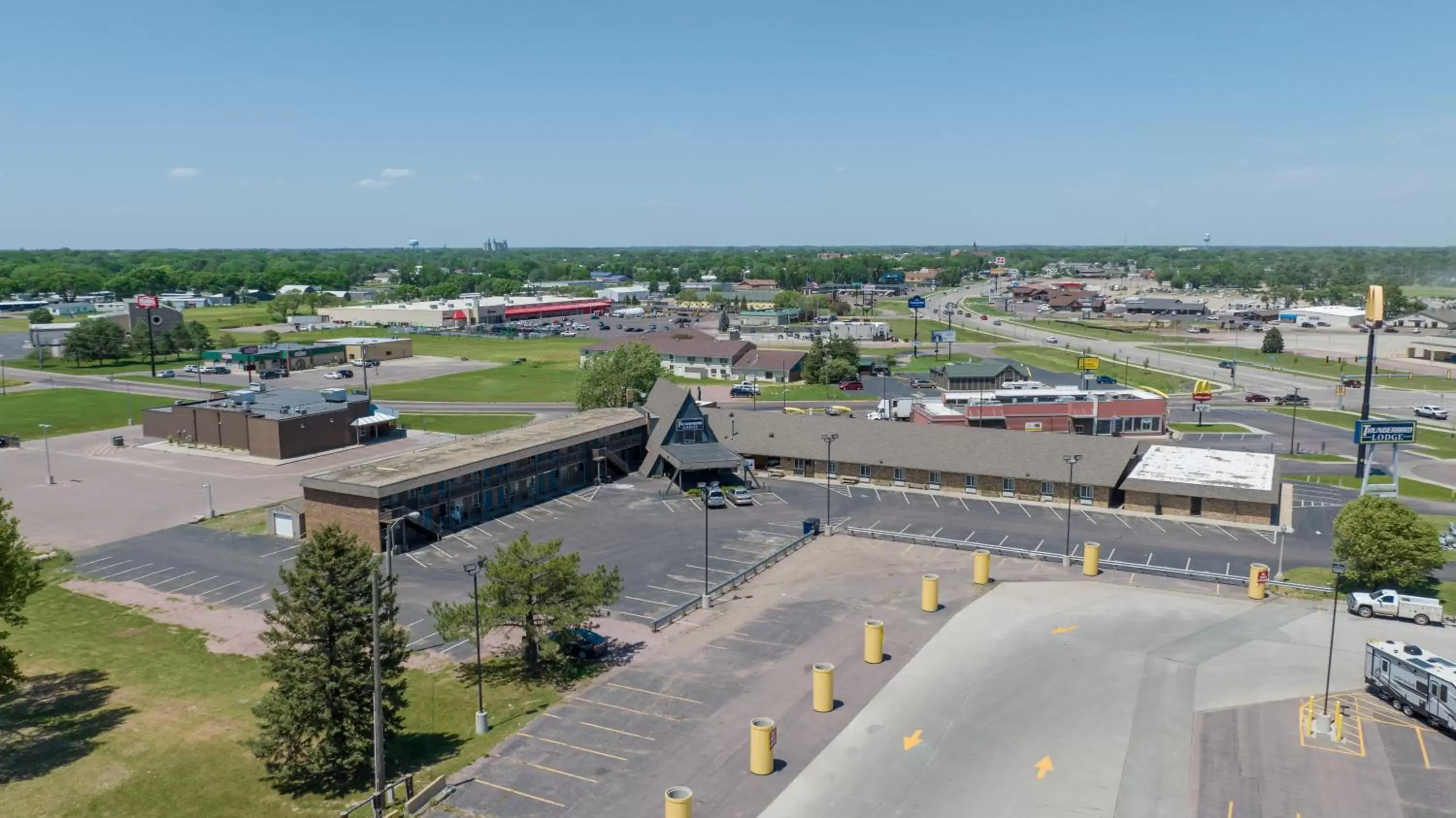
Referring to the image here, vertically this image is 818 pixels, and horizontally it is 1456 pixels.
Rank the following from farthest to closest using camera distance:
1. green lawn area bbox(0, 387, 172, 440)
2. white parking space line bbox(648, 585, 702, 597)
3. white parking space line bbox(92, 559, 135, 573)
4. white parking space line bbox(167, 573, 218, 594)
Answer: green lawn area bbox(0, 387, 172, 440), white parking space line bbox(92, 559, 135, 573), white parking space line bbox(167, 573, 218, 594), white parking space line bbox(648, 585, 702, 597)

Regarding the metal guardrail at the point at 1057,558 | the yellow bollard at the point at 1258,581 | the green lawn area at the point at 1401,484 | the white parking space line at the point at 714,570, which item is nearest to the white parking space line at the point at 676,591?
the white parking space line at the point at 714,570

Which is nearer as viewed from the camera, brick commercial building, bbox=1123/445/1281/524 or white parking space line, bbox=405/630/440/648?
white parking space line, bbox=405/630/440/648

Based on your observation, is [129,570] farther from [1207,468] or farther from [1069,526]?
[1207,468]

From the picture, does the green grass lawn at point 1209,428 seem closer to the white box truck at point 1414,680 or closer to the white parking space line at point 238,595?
the white box truck at point 1414,680

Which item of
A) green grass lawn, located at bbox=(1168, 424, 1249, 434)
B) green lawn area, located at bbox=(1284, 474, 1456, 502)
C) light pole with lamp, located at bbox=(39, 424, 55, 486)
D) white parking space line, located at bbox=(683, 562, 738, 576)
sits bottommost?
green lawn area, located at bbox=(1284, 474, 1456, 502)

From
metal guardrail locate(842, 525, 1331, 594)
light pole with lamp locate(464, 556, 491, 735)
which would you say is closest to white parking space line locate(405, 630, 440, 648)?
light pole with lamp locate(464, 556, 491, 735)

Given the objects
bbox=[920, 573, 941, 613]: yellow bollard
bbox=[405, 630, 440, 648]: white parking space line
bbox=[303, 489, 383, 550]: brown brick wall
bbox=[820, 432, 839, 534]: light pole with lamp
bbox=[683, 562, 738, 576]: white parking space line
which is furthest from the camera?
bbox=[820, 432, 839, 534]: light pole with lamp

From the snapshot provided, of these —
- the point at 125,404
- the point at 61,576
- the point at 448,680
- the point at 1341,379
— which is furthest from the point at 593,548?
the point at 1341,379

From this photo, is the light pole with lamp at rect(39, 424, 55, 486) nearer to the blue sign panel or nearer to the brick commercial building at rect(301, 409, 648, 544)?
the brick commercial building at rect(301, 409, 648, 544)
